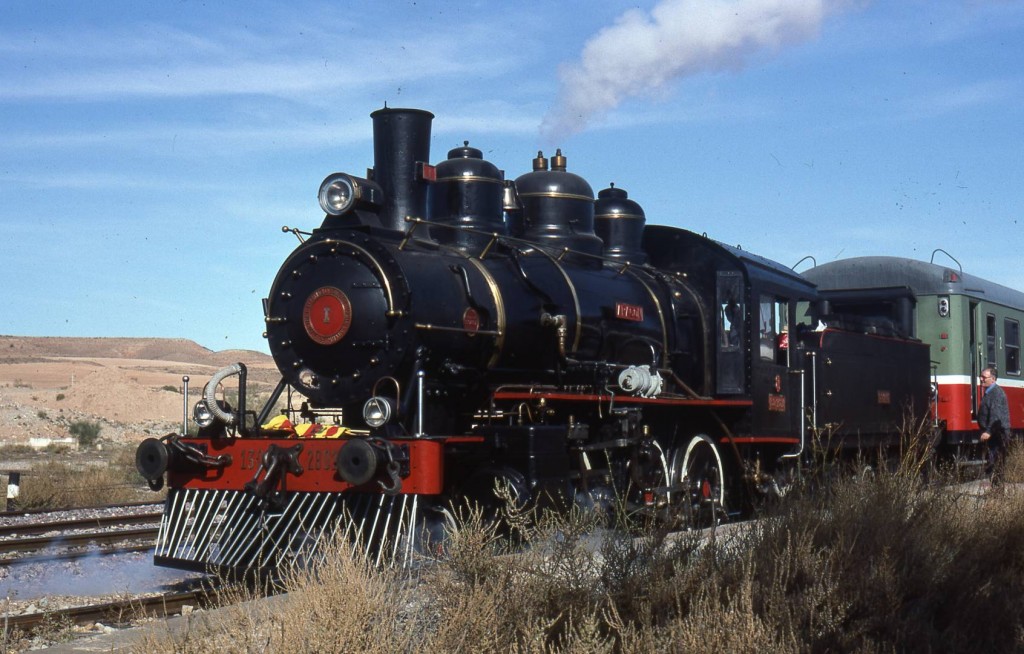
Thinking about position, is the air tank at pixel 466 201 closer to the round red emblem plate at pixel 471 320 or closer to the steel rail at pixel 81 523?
the round red emblem plate at pixel 471 320

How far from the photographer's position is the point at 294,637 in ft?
13.6

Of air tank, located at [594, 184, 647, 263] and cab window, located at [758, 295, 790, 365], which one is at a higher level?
air tank, located at [594, 184, 647, 263]

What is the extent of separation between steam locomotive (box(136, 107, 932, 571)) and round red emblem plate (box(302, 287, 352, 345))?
0.01 meters

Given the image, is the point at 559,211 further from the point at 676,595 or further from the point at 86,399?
the point at 86,399

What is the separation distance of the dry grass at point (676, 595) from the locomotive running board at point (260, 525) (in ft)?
4.95

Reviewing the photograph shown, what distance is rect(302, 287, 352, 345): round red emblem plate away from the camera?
830 centimetres

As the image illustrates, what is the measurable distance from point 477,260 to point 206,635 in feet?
16.3

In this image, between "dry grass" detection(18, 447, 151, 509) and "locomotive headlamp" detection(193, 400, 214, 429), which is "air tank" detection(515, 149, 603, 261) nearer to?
"locomotive headlamp" detection(193, 400, 214, 429)

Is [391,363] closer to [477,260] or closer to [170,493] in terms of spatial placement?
[477,260]

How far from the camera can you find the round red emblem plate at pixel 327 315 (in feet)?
27.2

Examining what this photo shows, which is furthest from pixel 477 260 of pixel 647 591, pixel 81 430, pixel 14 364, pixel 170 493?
pixel 14 364

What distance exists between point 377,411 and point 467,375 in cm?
106

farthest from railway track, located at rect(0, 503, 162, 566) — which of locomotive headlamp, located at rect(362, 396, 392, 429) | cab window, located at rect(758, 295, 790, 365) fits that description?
cab window, located at rect(758, 295, 790, 365)

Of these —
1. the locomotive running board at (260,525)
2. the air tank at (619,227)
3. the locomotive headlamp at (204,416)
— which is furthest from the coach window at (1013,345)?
the locomotive headlamp at (204,416)
